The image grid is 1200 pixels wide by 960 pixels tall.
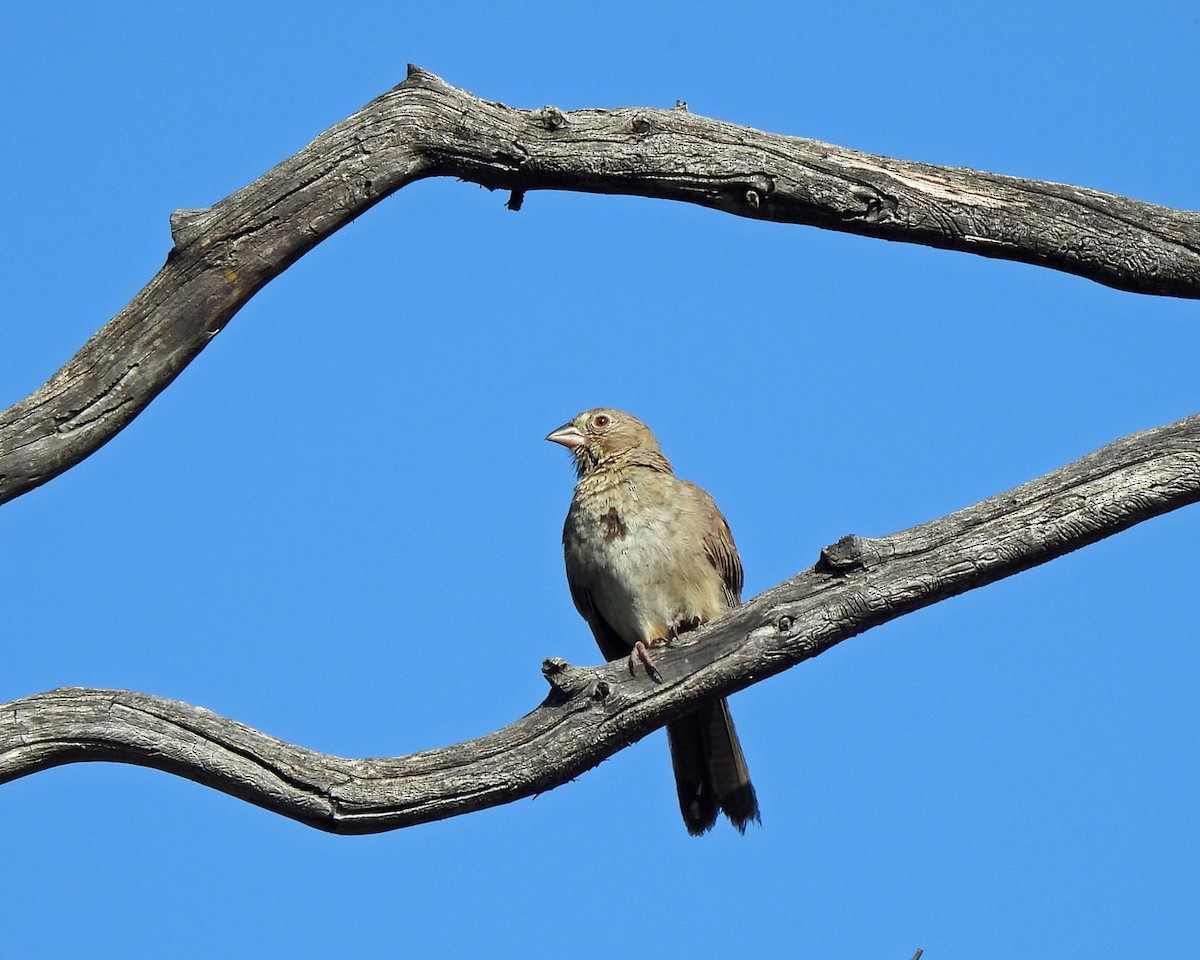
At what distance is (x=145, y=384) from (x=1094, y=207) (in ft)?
11.0

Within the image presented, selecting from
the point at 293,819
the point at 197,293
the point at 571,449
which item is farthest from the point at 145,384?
the point at 571,449

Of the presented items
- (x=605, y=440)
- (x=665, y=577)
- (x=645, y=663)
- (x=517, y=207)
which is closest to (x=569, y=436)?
(x=605, y=440)

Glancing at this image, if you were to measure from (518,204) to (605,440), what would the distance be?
95.4 inches

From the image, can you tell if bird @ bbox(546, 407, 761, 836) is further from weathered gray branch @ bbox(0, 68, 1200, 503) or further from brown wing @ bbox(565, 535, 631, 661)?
weathered gray branch @ bbox(0, 68, 1200, 503)

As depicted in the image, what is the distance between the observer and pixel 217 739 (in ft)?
14.5

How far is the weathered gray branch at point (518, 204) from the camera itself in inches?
181

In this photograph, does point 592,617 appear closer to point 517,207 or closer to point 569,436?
point 569,436

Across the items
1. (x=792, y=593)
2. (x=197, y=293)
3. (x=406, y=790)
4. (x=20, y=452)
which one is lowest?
(x=406, y=790)

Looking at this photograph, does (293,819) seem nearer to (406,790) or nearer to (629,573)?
(406,790)

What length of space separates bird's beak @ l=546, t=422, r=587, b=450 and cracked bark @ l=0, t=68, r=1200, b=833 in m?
2.48

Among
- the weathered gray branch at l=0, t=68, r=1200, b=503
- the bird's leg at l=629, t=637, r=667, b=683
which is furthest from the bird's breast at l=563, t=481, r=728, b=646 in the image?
the weathered gray branch at l=0, t=68, r=1200, b=503

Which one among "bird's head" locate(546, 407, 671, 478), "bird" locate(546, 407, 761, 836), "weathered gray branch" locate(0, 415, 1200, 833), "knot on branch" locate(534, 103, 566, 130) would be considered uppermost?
"bird's head" locate(546, 407, 671, 478)

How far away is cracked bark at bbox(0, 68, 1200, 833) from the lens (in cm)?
443

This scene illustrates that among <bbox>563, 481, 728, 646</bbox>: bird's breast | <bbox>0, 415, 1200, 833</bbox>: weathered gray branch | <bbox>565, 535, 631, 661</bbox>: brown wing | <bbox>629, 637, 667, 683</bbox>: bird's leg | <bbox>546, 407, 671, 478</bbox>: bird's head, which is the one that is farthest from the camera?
<bbox>546, 407, 671, 478</bbox>: bird's head
